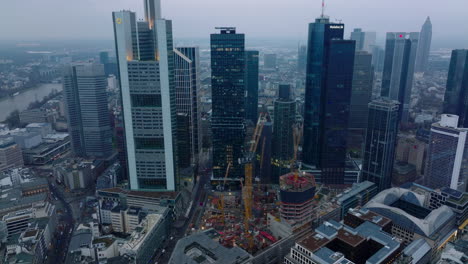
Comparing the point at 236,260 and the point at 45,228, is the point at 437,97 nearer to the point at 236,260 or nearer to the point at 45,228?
the point at 236,260

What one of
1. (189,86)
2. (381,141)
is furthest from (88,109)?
(381,141)

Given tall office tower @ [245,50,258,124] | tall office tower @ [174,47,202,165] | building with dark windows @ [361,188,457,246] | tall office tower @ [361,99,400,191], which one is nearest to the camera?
building with dark windows @ [361,188,457,246]

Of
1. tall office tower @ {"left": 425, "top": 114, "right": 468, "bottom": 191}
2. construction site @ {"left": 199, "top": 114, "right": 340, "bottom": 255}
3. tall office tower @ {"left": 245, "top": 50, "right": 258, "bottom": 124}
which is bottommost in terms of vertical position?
construction site @ {"left": 199, "top": 114, "right": 340, "bottom": 255}

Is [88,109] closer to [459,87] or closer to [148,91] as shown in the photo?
[148,91]

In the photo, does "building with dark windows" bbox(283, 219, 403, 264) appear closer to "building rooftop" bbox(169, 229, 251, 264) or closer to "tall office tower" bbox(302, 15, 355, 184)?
"building rooftop" bbox(169, 229, 251, 264)

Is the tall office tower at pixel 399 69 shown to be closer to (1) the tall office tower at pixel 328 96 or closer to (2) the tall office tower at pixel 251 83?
(1) the tall office tower at pixel 328 96

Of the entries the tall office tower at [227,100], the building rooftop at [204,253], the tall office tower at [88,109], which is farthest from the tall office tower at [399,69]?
the tall office tower at [88,109]

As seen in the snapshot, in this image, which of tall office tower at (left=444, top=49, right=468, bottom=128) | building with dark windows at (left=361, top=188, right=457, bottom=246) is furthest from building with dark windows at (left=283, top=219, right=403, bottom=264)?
tall office tower at (left=444, top=49, right=468, bottom=128)
